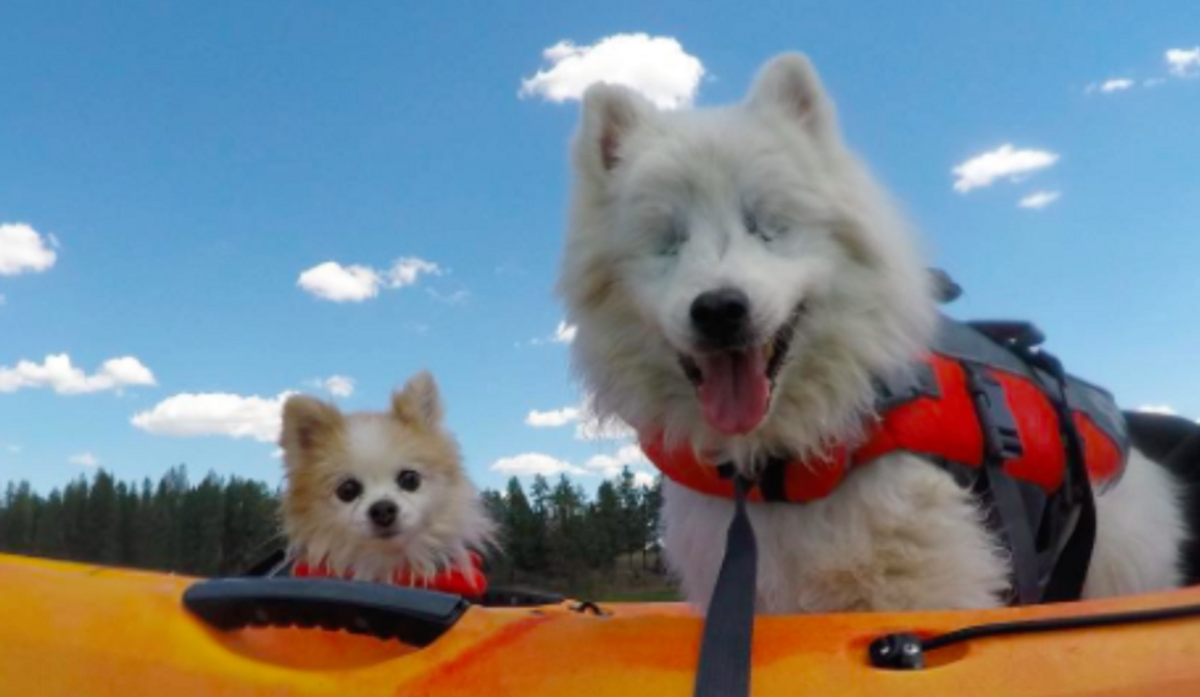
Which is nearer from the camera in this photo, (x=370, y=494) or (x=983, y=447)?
(x=983, y=447)

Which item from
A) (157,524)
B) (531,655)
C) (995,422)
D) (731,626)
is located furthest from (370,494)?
(157,524)

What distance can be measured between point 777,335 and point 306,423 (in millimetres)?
3799

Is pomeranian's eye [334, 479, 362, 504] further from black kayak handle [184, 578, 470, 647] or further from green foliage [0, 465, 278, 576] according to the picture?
black kayak handle [184, 578, 470, 647]

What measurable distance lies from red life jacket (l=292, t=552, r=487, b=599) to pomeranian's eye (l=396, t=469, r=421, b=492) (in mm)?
457

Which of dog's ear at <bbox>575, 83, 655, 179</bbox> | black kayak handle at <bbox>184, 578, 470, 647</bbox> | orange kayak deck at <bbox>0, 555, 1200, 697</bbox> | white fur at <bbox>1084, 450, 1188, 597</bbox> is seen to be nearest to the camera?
orange kayak deck at <bbox>0, 555, 1200, 697</bbox>

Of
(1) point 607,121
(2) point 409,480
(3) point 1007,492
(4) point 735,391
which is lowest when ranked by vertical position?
(3) point 1007,492

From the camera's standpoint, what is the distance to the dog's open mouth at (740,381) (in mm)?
2266

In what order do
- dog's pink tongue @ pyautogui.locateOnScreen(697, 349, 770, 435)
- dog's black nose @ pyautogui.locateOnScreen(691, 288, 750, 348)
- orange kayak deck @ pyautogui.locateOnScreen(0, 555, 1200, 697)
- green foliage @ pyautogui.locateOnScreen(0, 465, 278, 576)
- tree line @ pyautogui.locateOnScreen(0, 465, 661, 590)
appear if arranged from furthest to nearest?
green foliage @ pyautogui.locateOnScreen(0, 465, 278, 576) < tree line @ pyautogui.locateOnScreen(0, 465, 661, 590) < dog's pink tongue @ pyautogui.locateOnScreen(697, 349, 770, 435) < dog's black nose @ pyautogui.locateOnScreen(691, 288, 750, 348) < orange kayak deck @ pyautogui.locateOnScreen(0, 555, 1200, 697)

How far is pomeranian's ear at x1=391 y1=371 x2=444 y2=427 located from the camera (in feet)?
18.7

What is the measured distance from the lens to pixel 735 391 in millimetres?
2316

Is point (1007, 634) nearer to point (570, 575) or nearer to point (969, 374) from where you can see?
point (969, 374)

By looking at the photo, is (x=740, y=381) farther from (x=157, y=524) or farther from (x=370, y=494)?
(x=157, y=524)

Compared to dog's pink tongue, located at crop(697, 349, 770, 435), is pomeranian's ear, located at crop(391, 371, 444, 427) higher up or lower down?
higher up

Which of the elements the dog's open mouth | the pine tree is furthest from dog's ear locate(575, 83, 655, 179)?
the pine tree
